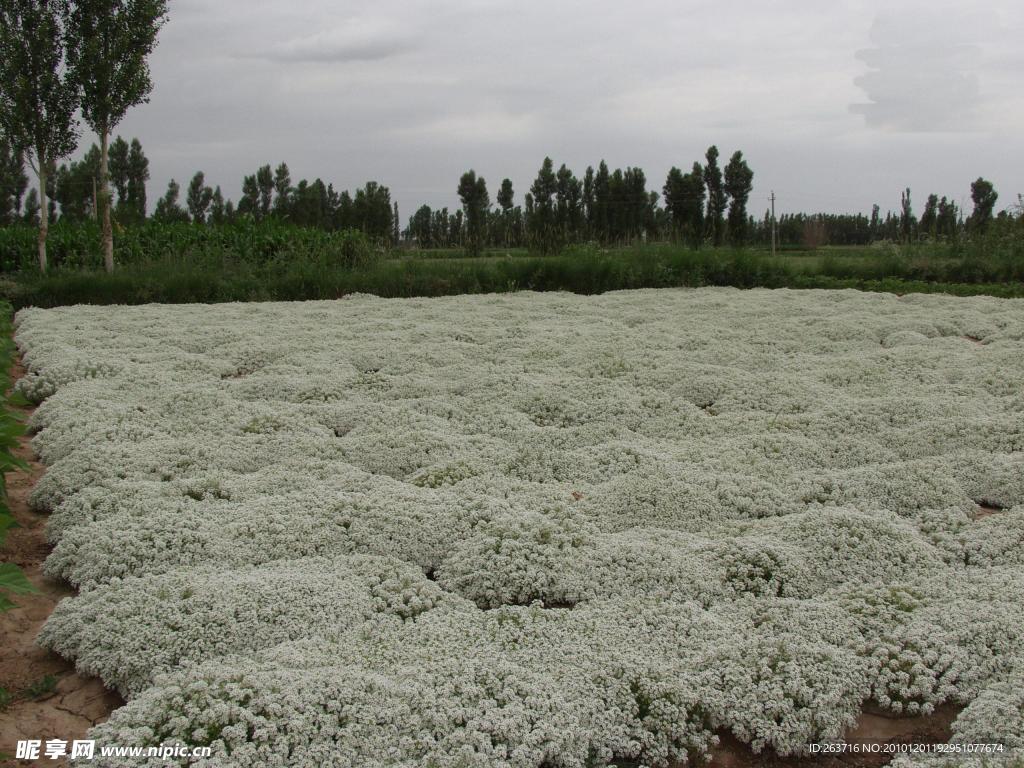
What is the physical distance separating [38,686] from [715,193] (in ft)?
111

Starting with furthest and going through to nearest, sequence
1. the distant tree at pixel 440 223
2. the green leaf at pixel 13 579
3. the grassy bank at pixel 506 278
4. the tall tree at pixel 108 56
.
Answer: the distant tree at pixel 440 223 → the tall tree at pixel 108 56 → the grassy bank at pixel 506 278 → the green leaf at pixel 13 579

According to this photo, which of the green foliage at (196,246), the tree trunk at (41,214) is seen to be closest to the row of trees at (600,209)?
the green foliage at (196,246)

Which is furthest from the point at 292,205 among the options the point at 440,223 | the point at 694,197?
the point at 694,197

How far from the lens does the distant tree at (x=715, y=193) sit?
33594 millimetres

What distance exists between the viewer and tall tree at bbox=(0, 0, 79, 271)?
18297mm

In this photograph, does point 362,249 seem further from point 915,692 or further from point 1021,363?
point 915,692

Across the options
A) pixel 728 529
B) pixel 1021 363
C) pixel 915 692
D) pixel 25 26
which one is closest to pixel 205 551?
pixel 728 529

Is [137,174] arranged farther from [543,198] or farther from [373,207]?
[543,198]

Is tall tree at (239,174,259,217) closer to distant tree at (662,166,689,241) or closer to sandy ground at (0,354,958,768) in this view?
distant tree at (662,166,689,241)

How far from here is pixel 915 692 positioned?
11.8 feet

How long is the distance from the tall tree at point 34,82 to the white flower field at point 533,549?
12445 mm

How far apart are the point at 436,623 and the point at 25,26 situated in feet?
67.0

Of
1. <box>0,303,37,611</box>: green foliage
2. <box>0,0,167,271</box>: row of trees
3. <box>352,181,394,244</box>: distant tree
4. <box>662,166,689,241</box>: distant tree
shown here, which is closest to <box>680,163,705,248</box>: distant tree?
<box>662,166,689,241</box>: distant tree

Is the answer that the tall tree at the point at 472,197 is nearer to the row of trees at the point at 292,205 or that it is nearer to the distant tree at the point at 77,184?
the row of trees at the point at 292,205
